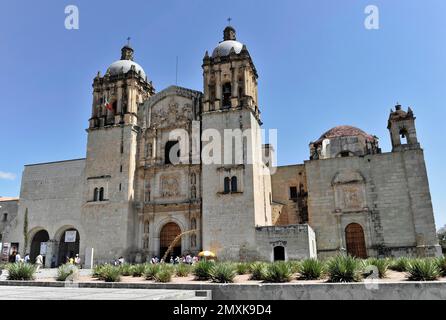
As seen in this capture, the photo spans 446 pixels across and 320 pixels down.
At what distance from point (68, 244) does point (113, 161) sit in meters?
9.08

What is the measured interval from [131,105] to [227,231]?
1314 cm

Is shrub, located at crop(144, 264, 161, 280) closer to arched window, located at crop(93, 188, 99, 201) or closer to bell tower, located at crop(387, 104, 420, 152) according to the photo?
arched window, located at crop(93, 188, 99, 201)

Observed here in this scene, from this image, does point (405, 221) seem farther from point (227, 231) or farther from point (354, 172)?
point (227, 231)

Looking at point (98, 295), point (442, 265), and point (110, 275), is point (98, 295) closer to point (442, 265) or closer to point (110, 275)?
point (110, 275)

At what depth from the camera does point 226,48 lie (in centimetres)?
3142

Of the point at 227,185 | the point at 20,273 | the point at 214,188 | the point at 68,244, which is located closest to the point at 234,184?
the point at 227,185

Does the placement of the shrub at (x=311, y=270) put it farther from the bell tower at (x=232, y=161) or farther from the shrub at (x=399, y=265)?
the bell tower at (x=232, y=161)

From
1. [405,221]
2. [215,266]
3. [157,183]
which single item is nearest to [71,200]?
[157,183]

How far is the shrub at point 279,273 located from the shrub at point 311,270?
47 centimetres

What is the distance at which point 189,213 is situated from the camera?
28.5 metres

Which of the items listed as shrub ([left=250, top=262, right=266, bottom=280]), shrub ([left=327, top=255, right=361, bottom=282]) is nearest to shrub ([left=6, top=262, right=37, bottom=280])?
shrub ([left=250, top=262, right=266, bottom=280])

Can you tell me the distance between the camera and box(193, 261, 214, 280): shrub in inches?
598

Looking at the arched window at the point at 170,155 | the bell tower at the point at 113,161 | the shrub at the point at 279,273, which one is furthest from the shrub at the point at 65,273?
the arched window at the point at 170,155

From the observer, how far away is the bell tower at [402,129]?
28.5m
